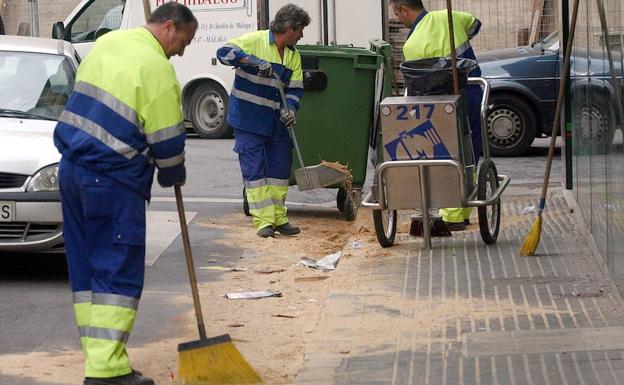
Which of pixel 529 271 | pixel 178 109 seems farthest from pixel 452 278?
pixel 178 109

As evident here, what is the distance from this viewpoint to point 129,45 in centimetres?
631

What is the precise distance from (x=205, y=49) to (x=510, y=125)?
197 inches

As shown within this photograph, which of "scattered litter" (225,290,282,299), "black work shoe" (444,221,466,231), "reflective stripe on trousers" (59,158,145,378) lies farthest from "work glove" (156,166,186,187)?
"black work shoe" (444,221,466,231)

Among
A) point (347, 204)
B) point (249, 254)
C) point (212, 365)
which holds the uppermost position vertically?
point (212, 365)

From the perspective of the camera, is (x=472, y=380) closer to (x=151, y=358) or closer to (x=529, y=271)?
(x=151, y=358)

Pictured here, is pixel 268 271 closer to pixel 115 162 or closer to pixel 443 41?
pixel 443 41

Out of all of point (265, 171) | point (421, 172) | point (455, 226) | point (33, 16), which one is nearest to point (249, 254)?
point (265, 171)

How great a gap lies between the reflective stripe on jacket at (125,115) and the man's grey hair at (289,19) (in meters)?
4.52

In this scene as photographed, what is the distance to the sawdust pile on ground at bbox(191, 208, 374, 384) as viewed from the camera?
7176 millimetres

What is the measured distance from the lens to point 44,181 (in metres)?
8.70

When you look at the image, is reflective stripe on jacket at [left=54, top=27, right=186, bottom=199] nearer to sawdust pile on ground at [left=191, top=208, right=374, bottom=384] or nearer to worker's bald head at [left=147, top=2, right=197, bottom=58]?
worker's bald head at [left=147, top=2, right=197, bottom=58]

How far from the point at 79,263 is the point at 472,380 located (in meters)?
1.86

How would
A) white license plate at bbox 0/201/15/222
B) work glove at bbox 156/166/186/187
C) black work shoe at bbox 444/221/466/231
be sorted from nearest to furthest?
work glove at bbox 156/166/186/187 → white license plate at bbox 0/201/15/222 → black work shoe at bbox 444/221/466/231

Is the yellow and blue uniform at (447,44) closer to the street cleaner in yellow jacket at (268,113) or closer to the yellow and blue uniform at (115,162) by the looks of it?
the street cleaner in yellow jacket at (268,113)
